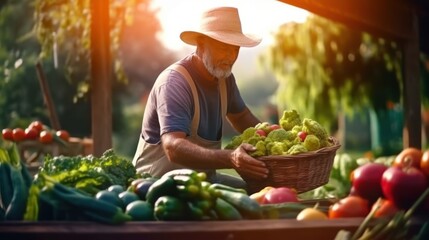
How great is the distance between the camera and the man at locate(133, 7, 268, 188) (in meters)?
5.22

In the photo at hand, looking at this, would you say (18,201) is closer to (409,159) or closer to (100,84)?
(409,159)

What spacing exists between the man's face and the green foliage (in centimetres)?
1248

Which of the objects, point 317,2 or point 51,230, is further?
point 317,2

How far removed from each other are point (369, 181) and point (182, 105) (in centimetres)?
180

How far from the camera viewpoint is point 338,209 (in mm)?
3689

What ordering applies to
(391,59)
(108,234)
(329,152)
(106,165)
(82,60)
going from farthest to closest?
(391,59), (82,60), (329,152), (106,165), (108,234)

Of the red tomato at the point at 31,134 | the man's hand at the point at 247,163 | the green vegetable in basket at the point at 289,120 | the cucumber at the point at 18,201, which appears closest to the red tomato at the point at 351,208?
the cucumber at the point at 18,201

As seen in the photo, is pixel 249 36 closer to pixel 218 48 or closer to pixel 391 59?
pixel 218 48

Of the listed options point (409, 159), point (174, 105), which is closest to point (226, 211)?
point (409, 159)

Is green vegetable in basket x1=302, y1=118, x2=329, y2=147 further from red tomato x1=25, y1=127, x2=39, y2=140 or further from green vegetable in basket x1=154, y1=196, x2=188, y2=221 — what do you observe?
red tomato x1=25, y1=127, x2=39, y2=140

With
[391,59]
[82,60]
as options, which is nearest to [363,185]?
Result: [82,60]

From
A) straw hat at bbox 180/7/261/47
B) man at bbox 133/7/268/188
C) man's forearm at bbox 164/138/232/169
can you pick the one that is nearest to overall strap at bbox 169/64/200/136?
man at bbox 133/7/268/188

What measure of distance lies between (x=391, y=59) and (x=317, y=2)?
9.58m

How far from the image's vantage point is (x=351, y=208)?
144 inches
